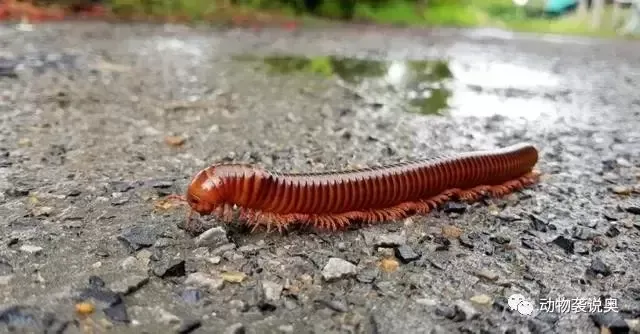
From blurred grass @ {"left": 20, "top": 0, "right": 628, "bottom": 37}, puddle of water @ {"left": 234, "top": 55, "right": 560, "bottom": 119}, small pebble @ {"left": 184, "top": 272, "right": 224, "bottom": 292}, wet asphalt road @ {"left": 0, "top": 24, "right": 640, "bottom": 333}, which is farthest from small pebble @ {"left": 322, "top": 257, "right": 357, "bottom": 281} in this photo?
blurred grass @ {"left": 20, "top": 0, "right": 628, "bottom": 37}

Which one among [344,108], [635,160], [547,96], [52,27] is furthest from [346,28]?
[635,160]

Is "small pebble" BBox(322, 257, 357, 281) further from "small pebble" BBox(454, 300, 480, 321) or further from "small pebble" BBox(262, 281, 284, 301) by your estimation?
"small pebble" BBox(454, 300, 480, 321)

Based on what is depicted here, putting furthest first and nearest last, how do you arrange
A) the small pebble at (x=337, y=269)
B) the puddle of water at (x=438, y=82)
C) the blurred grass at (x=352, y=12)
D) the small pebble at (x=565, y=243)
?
the blurred grass at (x=352, y=12) → the puddle of water at (x=438, y=82) → the small pebble at (x=565, y=243) → the small pebble at (x=337, y=269)

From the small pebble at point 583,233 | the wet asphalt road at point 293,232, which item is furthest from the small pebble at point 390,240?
the small pebble at point 583,233

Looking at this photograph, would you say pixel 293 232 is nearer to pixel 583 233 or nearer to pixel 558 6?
pixel 583 233

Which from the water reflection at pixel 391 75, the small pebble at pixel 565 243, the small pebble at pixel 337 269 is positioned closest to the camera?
the small pebble at pixel 337 269

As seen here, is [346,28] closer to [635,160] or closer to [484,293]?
[635,160]

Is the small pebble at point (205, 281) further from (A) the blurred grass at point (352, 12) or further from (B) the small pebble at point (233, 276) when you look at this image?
(A) the blurred grass at point (352, 12)
